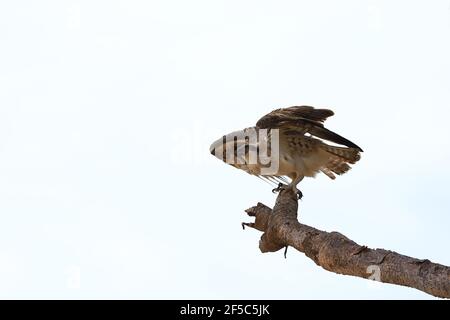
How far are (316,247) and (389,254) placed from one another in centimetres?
86

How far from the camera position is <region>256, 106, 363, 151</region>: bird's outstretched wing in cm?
862

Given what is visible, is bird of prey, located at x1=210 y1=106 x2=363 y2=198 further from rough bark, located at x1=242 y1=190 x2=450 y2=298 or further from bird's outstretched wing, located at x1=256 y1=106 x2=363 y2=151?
rough bark, located at x1=242 y1=190 x2=450 y2=298

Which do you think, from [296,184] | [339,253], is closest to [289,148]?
[296,184]

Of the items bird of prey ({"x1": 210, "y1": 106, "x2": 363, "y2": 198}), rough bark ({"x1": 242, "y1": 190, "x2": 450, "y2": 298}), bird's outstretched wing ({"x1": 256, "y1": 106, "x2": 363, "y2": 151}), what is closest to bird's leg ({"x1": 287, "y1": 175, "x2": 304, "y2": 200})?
bird of prey ({"x1": 210, "y1": 106, "x2": 363, "y2": 198})

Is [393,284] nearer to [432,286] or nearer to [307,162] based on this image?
[432,286]

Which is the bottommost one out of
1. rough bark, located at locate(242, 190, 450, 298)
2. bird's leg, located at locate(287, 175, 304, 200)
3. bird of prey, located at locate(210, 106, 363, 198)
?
rough bark, located at locate(242, 190, 450, 298)

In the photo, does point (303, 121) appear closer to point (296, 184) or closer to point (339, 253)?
point (296, 184)

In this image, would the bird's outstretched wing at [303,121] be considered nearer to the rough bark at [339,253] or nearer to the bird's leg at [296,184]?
the bird's leg at [296,184]

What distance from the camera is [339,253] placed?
19.4 feet

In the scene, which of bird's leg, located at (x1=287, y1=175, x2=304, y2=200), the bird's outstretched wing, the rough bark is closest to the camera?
the rough bark

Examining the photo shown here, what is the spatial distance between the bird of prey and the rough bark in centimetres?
99

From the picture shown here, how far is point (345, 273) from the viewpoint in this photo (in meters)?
5.89

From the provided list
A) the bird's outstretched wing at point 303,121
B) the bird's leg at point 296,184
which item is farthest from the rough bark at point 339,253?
the bird's outstretched wing at point 303,121

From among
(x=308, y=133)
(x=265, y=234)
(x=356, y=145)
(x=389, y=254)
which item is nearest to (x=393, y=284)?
(x=389, y=254)
